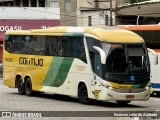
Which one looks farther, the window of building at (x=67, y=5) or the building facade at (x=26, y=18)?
the window of building at (x=67, y=5)

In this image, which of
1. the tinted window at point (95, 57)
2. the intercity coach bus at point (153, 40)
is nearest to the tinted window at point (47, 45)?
the tinted window at point (95, 57)

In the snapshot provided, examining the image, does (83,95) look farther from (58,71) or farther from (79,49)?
(58,71)

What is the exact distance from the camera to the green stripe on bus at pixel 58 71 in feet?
79.5

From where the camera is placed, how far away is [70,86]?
24.0 m

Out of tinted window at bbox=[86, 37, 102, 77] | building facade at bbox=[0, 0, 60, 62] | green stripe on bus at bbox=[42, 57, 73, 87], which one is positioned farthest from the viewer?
building facade at bbox=[0, 0, 60, 62]

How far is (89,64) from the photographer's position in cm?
2252

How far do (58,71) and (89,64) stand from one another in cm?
268

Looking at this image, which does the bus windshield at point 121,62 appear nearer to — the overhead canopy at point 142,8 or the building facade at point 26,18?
the overhead canopy at point 142,8

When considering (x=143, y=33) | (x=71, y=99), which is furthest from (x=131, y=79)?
(x=143, y=33)

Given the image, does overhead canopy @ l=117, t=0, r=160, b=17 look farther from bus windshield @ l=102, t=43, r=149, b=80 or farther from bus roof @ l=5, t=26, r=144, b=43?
bus windshield @ l=102, t=43, r=149, b=80

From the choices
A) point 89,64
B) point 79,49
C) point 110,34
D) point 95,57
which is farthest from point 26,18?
point 95,57

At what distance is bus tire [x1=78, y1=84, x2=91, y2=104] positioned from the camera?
22.9m

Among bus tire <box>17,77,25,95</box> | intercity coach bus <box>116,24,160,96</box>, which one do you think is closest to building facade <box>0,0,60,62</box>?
bus tire <box>17,77,25,95</box>

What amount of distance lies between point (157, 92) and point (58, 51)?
741cm
